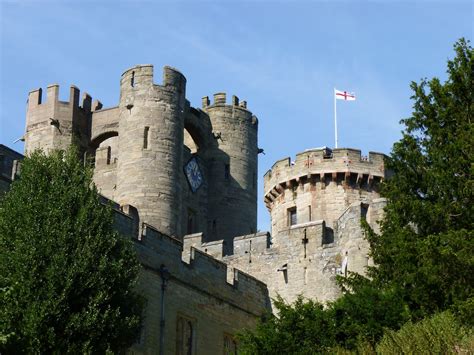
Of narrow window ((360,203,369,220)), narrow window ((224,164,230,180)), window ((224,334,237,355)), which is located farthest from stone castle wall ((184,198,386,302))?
narrow window ((224,164,230,180))

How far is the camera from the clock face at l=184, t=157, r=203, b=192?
42.7 metres

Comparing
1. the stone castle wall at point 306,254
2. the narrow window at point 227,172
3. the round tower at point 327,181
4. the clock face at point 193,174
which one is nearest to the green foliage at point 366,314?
the stone castle wall at point 306,254

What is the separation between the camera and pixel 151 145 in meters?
39.9

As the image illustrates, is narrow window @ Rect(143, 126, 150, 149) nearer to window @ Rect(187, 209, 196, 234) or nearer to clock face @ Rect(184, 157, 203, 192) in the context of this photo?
clock face @ Rect(184, 157, 203, 192)

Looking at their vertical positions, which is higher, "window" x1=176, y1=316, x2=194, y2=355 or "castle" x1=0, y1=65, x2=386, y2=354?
"castle" x1=0, y1=65, x2=386, y2=354

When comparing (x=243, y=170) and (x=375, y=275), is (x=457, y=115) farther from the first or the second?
(x=243, y=170)

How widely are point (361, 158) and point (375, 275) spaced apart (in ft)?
52.3

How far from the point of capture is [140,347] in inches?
1155

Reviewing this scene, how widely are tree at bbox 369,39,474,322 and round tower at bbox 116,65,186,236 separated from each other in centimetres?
1381

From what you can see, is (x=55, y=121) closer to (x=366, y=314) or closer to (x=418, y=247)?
(x=366, y=314)

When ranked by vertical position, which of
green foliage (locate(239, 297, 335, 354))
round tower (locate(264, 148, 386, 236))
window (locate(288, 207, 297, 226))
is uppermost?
round tower (locate(264, 148, 386, 236))

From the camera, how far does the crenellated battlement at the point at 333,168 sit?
41562 mm

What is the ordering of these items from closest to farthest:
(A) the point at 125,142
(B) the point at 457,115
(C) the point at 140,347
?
(B) the point at 457,115 → (C) the point at 140,347 → (A) the point at 125,142

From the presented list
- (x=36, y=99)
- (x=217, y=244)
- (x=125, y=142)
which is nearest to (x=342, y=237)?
(x=217, y=244)
